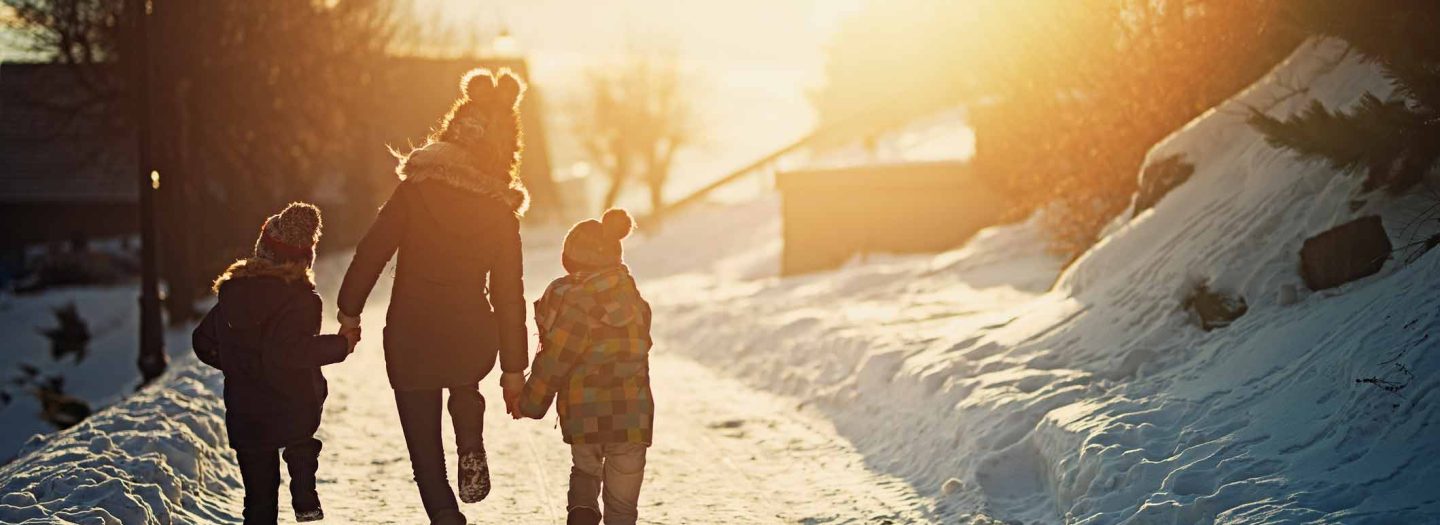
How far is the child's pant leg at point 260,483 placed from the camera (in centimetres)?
628

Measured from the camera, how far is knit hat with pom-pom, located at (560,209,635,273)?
21.1ft

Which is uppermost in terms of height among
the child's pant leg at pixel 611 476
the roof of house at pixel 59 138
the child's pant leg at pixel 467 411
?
the roof of house at pixel 59 138

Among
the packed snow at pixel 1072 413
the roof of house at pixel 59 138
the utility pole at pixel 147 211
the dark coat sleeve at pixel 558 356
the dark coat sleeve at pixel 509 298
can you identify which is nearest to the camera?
the dark coat sleeve at pixel 509 298

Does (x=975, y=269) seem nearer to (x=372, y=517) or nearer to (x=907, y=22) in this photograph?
(x=372, y=517)

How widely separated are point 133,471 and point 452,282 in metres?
3.04

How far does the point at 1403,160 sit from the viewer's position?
8.96 metres

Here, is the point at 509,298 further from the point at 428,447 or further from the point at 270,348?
the point at 270,348

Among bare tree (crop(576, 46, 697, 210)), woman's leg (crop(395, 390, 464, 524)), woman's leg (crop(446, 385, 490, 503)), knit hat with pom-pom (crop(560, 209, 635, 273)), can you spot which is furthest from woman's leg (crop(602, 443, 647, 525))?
bare tree (crop(576, 46, 697, 210))

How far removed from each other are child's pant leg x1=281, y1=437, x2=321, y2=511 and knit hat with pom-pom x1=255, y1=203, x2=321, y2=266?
2.69ft

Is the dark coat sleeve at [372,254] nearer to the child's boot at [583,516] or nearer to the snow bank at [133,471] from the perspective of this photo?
the child's boot at [583,516]

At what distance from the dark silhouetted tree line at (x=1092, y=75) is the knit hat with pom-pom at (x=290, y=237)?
6521 mm

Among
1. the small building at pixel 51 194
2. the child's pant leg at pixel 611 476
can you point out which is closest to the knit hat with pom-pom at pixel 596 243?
the child's pant leg at pixel 611 476

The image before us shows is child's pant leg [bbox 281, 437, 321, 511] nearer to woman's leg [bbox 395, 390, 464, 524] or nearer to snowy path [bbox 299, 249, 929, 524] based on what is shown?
woman's leg [bbox 395, 390, 464, 524]

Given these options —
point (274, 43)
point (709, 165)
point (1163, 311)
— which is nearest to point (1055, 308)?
point (1163, 311)
